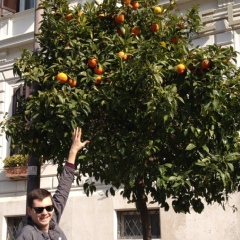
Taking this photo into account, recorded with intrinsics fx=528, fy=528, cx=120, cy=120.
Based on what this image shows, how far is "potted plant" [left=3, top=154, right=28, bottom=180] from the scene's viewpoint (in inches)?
560

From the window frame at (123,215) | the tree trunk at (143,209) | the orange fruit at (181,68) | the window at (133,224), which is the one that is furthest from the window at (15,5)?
the orange fruit at (181,68)

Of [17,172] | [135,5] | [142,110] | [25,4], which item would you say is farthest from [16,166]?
[142,110]

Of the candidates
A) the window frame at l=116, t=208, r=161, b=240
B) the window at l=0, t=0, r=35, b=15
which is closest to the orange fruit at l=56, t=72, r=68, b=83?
the window frame at l=116, t=208, r=161, b=240

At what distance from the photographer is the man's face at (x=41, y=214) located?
3830mm

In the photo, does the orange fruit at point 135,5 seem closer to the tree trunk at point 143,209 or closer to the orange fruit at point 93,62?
the orange fruit at point 93,62

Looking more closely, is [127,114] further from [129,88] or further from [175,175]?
[175,175]

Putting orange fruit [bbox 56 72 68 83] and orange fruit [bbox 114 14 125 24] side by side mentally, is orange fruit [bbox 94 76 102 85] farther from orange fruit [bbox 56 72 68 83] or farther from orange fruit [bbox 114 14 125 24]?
orange fruit [bbox 114 14 125 24]

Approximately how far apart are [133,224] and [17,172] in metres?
3.62

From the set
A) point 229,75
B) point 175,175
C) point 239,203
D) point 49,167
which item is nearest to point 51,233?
point 175,175

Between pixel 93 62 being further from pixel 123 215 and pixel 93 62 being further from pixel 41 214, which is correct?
pixel 123 215

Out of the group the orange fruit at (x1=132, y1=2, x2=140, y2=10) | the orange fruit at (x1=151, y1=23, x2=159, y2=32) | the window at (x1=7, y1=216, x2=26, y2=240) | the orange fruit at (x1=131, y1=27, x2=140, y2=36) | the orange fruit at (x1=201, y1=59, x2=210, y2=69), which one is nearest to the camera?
the orange fruit at (x1=201, y1=59, x2=210, y2=69)

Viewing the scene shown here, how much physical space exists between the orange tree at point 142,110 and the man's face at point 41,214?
6.82ft

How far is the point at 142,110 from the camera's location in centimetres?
620

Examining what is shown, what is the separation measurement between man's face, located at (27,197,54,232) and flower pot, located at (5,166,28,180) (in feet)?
34.2
